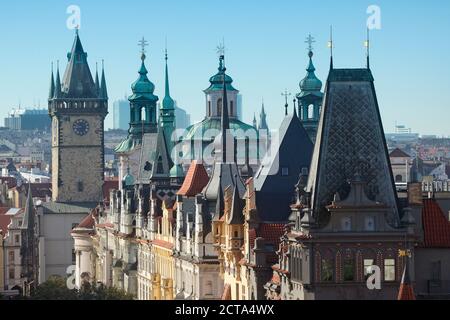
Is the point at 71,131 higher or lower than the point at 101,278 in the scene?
higher

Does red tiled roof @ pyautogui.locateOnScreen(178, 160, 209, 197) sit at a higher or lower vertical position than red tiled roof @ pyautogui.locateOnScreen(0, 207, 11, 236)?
higher

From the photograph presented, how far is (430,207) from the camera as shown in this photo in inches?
3059

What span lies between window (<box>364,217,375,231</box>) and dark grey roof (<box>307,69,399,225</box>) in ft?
2.56

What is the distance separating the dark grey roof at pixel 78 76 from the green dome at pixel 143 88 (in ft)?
13.1

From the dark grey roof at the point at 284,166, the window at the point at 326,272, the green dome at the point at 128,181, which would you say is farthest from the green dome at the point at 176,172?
the window at the point at 326,272

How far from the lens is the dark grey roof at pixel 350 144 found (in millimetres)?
73688

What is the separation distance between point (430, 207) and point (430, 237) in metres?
2.33

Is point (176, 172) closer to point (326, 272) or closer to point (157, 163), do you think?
point (157, 163)

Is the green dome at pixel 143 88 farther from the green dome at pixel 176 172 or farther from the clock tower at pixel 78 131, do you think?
the green dome at pixel 176 172

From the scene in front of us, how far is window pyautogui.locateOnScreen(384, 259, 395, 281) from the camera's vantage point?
72.8m

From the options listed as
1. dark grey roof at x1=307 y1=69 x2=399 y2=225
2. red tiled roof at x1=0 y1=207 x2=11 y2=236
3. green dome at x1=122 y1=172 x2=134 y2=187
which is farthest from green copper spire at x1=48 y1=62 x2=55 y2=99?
dark grey roof at x1=307 y1=69 x2=399 y2=225

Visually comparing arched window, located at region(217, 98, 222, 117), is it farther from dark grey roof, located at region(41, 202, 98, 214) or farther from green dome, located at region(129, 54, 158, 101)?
green dome, located at region(129, 54, 158, 101)
